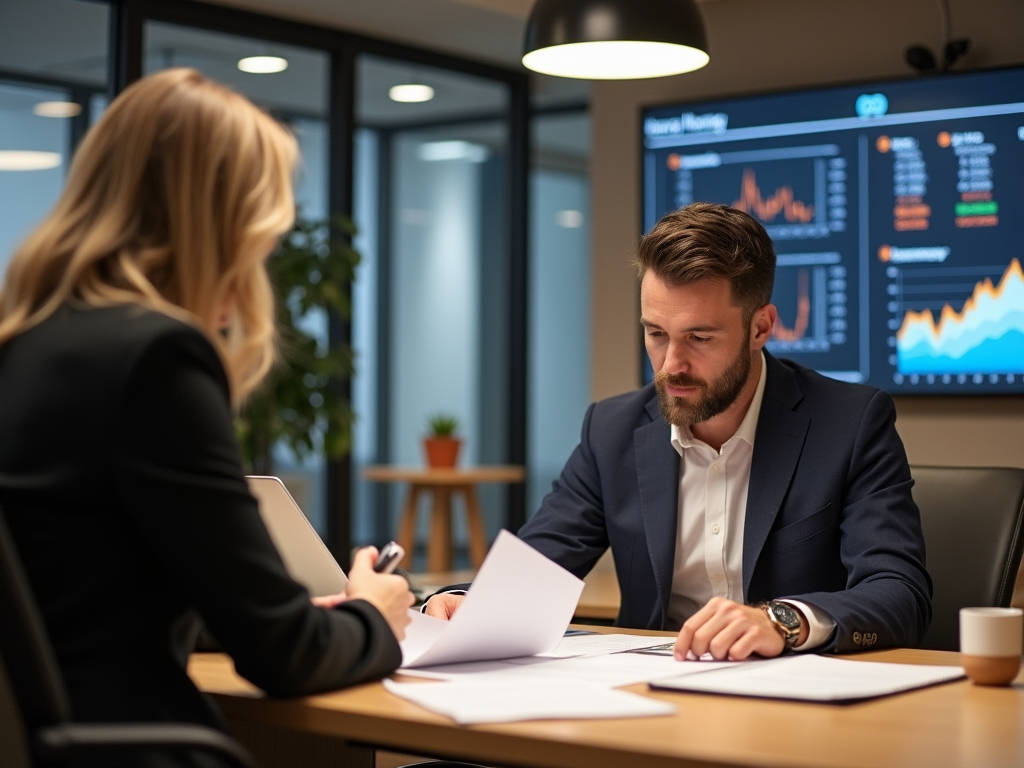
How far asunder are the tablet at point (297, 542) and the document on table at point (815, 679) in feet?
1.84

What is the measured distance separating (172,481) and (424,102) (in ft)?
19.6

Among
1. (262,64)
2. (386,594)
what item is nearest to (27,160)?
(262,64)

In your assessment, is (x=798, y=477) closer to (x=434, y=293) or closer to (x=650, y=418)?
(x=650, y=418)

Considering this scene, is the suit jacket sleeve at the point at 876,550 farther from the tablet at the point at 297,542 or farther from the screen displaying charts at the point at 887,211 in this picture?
the screen displaying charts at the point at 887,211

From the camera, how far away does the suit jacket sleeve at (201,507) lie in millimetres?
1309

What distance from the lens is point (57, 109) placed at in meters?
4.87

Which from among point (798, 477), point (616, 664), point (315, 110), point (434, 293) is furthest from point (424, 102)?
point (616, 664)

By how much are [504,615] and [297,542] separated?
0.38m

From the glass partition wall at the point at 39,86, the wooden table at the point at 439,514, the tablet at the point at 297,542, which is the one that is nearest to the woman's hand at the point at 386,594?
the tablet at the point at 297,542

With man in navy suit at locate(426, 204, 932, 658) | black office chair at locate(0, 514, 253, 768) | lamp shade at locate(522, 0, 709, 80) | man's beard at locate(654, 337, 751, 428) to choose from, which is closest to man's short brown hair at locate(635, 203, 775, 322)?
man in navy suit at locate(426, 204, 932, 658)

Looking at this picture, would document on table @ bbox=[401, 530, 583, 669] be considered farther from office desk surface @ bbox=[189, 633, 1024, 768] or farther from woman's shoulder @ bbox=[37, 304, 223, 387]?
woman's shoulder @ bbox=[37, 304, 223, 387]

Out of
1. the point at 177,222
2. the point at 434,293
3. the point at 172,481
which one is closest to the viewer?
the point at 172,481

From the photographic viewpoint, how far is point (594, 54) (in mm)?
2781

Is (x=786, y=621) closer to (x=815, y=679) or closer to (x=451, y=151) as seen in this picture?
(x=815, y=679)
